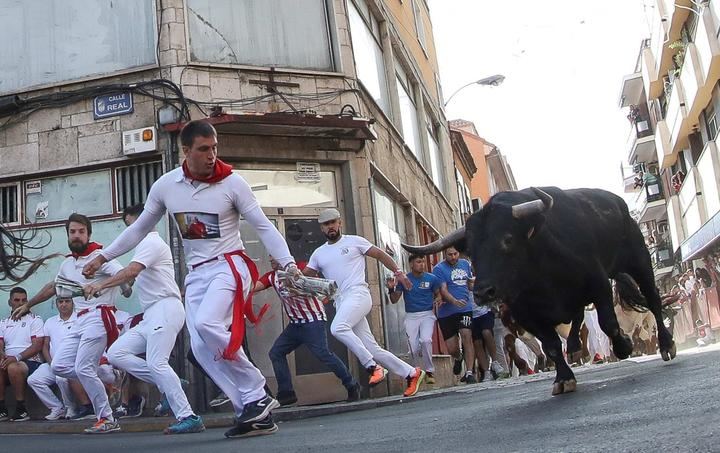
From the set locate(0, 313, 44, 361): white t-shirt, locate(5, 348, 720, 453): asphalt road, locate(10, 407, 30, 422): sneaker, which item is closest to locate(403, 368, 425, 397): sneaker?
locate(5, 348, 720, 453): asphalt road

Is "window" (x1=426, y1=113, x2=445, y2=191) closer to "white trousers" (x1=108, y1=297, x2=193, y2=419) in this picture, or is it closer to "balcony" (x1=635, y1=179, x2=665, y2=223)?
"white trousers" (x1=108, y1=297, x2=193, y2=419)

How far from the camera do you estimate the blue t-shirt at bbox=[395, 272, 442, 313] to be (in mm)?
13273

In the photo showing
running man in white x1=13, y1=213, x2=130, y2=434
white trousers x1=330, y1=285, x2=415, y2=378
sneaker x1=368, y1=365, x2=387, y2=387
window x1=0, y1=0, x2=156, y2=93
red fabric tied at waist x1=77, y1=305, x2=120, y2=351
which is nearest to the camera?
running man in white x1=13, y1=213, x2=130, y2=434

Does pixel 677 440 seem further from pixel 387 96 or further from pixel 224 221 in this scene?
pixel 387 96

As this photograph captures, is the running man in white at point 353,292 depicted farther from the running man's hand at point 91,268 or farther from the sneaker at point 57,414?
the running man's hand at point 91,268

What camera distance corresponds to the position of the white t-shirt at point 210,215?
6477 millimetres

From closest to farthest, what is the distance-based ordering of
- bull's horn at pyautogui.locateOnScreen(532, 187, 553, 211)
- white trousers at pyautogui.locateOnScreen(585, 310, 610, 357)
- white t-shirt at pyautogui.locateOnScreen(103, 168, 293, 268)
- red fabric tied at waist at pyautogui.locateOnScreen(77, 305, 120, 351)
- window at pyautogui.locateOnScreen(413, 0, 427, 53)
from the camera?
1. white t-shirt at pyautogui.locateOnScreen(103, 168, 293, 268)
2. bull's horn at pyautogui.locateOnScreen(532, 187, 553, 211)
3. red fabric tied at waist at pyautogui.locateOnScreen(77, 305, 120, 351)
4. white trousers at pyautogui.locateOnScreen(585, 310, 610, 357)
5. window at pyautogui.locateOnScreen(413, 0, 427, 53)

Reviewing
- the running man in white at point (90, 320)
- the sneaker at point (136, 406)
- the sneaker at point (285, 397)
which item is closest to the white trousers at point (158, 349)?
the running man in white at point (90, 320)

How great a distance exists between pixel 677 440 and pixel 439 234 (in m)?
20.5

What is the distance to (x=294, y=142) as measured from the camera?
14031 millimetres

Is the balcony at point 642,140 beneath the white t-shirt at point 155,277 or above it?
above

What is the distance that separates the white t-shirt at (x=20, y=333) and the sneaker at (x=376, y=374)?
4.87 metres

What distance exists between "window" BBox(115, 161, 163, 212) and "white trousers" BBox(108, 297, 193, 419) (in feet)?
16.7

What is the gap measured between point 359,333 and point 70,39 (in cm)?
688
